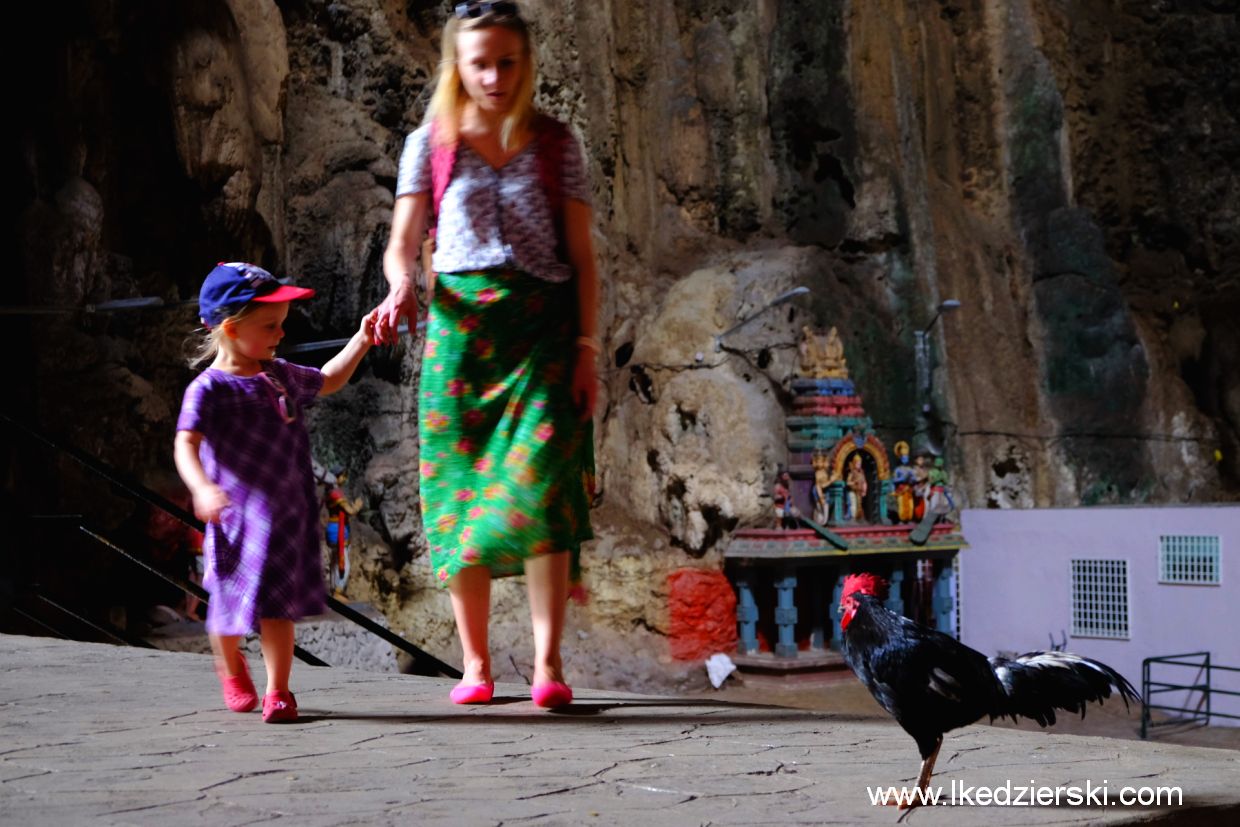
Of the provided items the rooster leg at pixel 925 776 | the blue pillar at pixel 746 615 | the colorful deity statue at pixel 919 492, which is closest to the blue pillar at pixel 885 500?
the colorful deity statue at pixel 919 492

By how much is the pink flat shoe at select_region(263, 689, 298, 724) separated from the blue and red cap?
922mm

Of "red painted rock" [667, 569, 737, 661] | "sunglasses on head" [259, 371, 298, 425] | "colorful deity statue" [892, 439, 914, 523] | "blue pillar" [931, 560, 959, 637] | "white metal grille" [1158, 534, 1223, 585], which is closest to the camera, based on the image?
"sunglasses on head" [259, 371, 298, 425]

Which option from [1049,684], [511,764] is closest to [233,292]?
[511,764]

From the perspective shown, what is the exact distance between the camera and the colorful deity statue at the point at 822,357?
1912 cm

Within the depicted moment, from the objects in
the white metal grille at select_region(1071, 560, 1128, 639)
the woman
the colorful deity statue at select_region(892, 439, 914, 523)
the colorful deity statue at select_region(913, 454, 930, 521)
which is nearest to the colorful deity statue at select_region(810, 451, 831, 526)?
the colorful deity statue at select_region(892, 439, 914, 523)

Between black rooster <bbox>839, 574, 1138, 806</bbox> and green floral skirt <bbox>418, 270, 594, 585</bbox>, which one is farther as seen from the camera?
green floral skirt <bbox>418, 270, 594, 585</bbox>

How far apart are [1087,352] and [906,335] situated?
4.07 m

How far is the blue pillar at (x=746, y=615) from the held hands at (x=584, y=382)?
1540 centimetres

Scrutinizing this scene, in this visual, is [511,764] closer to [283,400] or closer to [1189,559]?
[283,400]

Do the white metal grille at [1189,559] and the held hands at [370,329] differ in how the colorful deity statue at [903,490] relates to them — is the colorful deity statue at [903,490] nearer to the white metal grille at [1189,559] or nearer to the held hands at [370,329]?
the white metal grille at [1189,559]

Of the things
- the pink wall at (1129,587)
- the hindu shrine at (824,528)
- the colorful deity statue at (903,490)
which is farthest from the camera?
the colorful deity statue at (903,490)

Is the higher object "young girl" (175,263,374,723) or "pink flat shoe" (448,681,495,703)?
"young girl" (175,263,374,723)

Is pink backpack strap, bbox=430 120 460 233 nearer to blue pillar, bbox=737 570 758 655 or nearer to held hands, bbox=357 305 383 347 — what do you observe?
held hands, bbox=357 305 383 347

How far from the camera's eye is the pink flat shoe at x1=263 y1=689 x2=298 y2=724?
339cm
